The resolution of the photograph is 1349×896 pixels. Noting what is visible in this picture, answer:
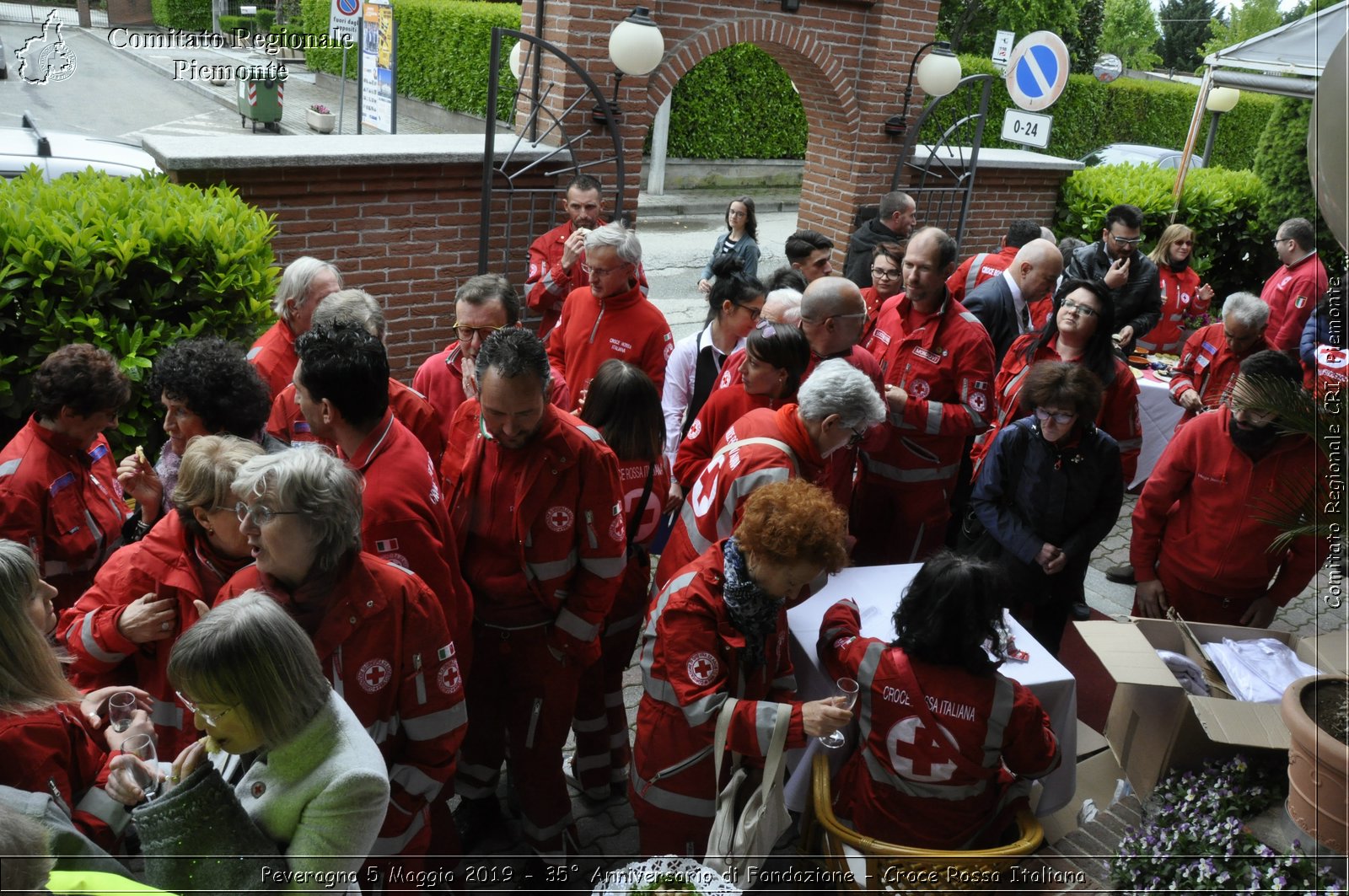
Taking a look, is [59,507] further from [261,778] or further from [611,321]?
[611,321]

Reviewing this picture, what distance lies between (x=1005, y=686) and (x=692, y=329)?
364 inches

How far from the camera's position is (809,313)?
15.4ft

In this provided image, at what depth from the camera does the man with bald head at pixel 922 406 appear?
507 centimetres

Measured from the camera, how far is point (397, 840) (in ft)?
9.25

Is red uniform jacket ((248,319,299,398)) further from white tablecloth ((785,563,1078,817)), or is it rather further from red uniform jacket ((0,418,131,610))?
white tablecloth ((785,563,1078,817))

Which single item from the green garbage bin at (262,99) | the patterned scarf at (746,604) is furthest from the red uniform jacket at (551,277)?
the green garbage bin at (262,99)

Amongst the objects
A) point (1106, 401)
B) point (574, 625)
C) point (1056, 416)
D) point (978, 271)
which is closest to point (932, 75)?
point (978, 271)

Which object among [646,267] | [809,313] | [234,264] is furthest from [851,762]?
[646,267]

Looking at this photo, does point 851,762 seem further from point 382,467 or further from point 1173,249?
point 1173,249

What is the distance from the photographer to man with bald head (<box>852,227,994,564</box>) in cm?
507

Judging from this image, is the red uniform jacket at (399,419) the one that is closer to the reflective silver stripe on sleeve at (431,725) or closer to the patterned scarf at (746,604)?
the reflective silver stripe on sleeve at (431,725)

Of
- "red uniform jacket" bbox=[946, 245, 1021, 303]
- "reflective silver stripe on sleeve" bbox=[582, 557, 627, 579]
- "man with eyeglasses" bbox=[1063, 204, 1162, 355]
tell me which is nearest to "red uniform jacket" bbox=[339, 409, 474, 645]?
"reflective silver stripe on sleeve" bbox=[582, 557, 627, 579]

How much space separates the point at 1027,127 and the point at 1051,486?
6069 millimetres

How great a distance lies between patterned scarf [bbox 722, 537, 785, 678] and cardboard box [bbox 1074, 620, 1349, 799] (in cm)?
133
